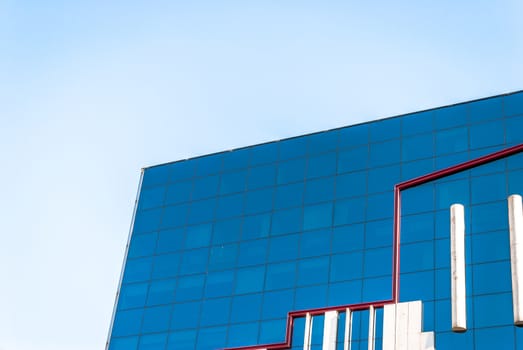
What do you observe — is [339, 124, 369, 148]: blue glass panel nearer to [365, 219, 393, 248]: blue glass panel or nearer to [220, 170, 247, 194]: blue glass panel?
[365, 219, 393, 248]: blue glass panel

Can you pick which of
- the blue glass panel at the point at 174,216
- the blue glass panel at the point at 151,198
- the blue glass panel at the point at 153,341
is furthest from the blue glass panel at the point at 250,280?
the blue glass panel at the point at 151,198

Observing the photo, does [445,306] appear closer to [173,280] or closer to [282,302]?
[282,302]

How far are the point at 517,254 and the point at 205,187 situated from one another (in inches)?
1397

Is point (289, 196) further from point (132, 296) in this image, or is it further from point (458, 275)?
point (458, 275)

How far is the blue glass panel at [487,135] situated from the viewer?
52844mm

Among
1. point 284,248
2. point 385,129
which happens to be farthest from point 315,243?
point 385,129

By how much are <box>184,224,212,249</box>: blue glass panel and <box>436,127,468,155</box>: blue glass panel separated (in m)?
15.5

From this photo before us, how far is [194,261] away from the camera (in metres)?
59.5

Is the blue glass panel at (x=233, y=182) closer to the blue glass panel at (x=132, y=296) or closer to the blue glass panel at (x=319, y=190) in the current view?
the blue glass panel at (x=319, y=190)

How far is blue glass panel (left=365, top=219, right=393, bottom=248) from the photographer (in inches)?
2077

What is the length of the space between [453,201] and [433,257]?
351 cm

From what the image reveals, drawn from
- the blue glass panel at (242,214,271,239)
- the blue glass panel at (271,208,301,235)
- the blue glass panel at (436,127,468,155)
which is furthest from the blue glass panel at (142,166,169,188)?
the blue glass panel at (436,127,468,155)

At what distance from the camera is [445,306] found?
47.8 m

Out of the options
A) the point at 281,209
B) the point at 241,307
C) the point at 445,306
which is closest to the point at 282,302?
the point at 241,307
